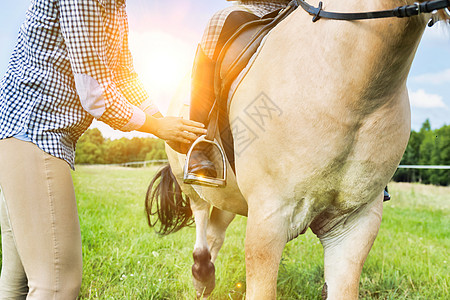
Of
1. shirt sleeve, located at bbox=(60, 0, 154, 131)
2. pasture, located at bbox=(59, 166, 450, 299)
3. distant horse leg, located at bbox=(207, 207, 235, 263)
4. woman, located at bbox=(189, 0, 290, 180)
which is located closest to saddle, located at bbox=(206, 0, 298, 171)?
woman, located at bbox=(189, 0, 290, 180)

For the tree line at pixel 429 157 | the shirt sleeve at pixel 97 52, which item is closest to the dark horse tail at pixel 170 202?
the shirt sleeve at pixel 97 52

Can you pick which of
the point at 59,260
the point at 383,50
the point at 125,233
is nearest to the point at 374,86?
the point at 383,50

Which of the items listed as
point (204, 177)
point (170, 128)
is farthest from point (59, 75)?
point (204, 177)

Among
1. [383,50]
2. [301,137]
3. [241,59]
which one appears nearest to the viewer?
[383,50]

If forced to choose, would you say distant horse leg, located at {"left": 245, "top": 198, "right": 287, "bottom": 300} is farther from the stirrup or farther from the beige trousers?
the beige trousers

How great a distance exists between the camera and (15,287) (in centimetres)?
179

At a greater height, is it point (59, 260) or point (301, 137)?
point (301, 137)

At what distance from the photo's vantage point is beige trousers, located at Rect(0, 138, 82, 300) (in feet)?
4.79

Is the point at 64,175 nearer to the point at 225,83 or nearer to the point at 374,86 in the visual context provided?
the point at 225,83

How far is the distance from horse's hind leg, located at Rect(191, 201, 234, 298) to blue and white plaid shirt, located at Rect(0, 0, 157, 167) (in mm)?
2006

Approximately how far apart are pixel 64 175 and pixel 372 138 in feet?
4.24

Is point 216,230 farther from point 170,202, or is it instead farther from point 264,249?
A: point 264,249

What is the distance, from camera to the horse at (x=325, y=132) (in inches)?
57.0

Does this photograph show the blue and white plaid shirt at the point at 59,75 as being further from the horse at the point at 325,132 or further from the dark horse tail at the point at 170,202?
the dark horse tail at the point at 170,202
